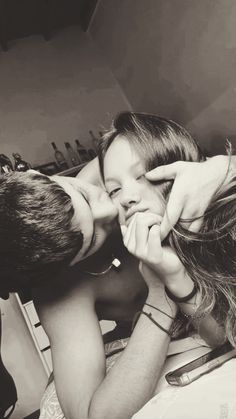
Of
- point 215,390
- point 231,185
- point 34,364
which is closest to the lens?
point 215,390

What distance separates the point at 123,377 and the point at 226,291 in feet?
1.38

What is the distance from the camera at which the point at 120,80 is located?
4.98 m

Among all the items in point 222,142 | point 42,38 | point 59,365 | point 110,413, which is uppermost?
point 42,38

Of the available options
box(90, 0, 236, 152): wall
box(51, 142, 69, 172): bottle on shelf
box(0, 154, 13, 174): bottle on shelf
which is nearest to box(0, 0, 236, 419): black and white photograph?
box(90, 0, 236, 152): wall

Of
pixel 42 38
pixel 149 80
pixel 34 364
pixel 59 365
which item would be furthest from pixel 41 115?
pixel 59 365

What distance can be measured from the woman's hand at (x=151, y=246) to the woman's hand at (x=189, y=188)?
0.05 m

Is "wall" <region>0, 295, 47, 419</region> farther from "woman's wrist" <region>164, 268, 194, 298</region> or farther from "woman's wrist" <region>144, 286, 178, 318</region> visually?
"woman's wrist" <region>164, 268, 194, 298</region>

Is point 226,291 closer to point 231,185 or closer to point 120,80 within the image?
point 231,185

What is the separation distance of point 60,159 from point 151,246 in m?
3.61

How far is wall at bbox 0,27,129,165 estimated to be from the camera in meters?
4.57

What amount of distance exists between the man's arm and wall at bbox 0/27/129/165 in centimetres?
325

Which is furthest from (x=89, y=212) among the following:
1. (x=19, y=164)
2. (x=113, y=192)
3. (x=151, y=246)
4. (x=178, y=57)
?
(x=19, y=164)

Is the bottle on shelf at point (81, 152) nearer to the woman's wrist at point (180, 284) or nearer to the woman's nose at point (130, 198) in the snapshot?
the woman's nose at point (130, 198)

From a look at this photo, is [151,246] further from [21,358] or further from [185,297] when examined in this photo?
[21,358]
